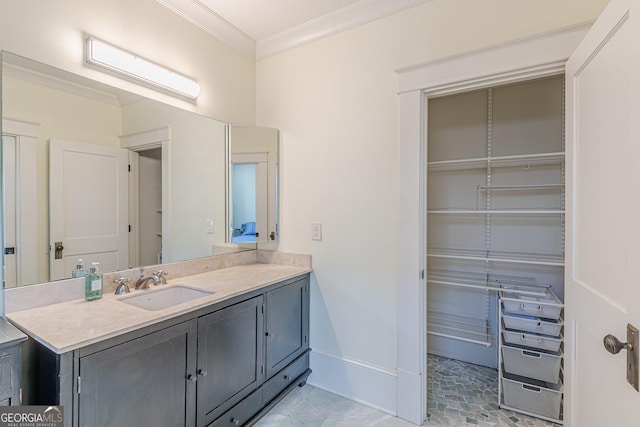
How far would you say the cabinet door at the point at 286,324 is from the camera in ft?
6.06

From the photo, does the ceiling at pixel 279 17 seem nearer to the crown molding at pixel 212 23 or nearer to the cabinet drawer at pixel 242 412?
the crown molding at pixel 212 23

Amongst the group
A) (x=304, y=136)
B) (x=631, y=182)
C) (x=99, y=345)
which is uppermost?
(x=304, y=136)

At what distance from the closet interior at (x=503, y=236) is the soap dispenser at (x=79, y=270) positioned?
Result: 221 cm

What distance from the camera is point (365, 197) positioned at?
200 cm

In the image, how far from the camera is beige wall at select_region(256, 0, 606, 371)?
177 cm

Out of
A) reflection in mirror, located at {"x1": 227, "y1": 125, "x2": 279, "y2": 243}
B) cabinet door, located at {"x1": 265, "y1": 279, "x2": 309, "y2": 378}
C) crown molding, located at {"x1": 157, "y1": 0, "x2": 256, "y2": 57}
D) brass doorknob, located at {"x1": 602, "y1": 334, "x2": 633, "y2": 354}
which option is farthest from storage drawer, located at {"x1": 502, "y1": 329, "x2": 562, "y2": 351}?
crown molding, located at {"x1": 157, "y1": 0, "x2": 256, "y2": 57}

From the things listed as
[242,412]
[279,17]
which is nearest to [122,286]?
[242,412]

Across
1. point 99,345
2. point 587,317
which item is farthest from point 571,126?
point 99,345

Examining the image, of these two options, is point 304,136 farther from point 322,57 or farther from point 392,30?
point 392,30

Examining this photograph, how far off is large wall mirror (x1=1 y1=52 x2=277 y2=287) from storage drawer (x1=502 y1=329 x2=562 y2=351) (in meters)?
2.17

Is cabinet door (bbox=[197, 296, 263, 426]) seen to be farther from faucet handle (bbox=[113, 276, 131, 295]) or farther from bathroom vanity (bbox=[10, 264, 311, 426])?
faucet handle (bbox=[113, 276, 131, 295])

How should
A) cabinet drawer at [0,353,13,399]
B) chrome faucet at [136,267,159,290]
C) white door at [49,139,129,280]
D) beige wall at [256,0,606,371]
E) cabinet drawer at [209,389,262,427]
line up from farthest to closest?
beige wall at [256,0,606,371] < chrome faucet at [136,267,159,290] < cabinet drawer at [209,389,262,427] < white door at [49,139,129,280] < cabinet drawer at [0,353,13,399]

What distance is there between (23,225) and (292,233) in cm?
150

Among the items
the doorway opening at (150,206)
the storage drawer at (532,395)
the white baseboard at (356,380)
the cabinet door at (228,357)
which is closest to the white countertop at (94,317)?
the cabinet door at (228,357)
